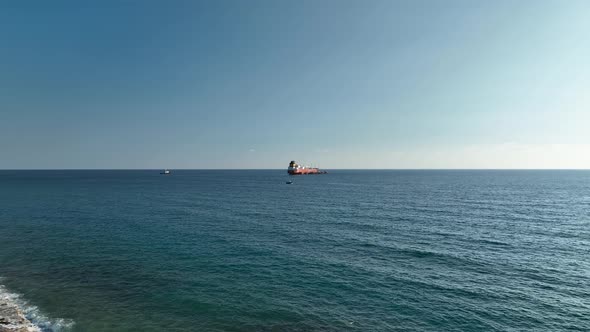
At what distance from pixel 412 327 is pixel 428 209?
62.2 m

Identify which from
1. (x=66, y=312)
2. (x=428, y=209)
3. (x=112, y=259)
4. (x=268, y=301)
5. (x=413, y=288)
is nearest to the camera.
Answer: (x=66, y=312)

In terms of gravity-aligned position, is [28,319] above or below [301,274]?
below

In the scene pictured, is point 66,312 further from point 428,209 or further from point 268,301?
point 428,209

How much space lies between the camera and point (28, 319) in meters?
25.4

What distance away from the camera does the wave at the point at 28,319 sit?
23.9 metres

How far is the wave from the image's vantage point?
23.9m

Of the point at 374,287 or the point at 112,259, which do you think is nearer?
the point at 374,287

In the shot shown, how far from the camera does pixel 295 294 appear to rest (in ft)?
101

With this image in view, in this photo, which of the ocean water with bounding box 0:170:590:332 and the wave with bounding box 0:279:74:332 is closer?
the wave with bounding box 0:279:74:332

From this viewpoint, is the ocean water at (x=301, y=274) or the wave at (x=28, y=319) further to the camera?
the ocean water at (x=301, y=274)

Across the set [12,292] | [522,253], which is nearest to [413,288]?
[522,253]

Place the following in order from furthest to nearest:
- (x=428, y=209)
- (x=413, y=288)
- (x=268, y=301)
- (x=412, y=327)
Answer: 1. (x=428, y=209)
2. (x=413, y=288)
3. (x=268, y=301)
4. (x=412, y=327)

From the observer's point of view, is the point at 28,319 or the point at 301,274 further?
the point at 301,274

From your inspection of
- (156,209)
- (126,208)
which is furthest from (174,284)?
(126,208)
